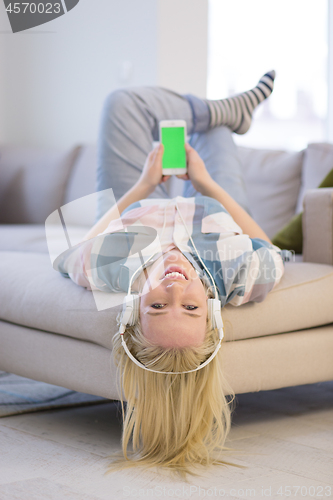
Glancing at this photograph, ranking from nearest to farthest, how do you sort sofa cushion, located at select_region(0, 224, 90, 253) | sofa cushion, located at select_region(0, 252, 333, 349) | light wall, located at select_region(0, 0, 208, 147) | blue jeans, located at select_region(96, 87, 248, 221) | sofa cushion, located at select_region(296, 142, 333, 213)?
1. sofa cushion, located at select_region(0, 252, 333, 349)
2. blue jeans, located at select_region(96, 87, 248, 221)
3. sofa cushion, located at select_region(296, 142, 333, 213)
4. sofa cushion, located at select_region(0, 224, 90, 253)
5. light wall, located at select_region(0, 0, 208, 147)

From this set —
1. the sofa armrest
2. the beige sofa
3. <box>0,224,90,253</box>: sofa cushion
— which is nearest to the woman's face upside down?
the beige sofa

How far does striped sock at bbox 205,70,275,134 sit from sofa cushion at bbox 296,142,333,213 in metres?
0.25

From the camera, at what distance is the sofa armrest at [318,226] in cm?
154

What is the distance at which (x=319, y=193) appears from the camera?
61.4 inches

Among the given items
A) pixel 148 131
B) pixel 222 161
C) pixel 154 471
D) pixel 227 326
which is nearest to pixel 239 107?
pixel 222 161

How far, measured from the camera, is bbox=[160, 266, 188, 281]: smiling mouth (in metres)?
1.12

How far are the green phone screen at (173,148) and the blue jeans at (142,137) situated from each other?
247 mm

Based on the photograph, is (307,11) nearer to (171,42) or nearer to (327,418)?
(171,42)

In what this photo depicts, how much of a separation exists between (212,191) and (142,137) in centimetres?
41

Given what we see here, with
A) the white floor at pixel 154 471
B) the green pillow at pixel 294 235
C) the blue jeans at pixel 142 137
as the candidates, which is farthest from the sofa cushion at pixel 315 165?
the white floor at pixel 154 471

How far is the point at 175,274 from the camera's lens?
44.4 inches

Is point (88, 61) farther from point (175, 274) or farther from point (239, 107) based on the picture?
point (175, 274)

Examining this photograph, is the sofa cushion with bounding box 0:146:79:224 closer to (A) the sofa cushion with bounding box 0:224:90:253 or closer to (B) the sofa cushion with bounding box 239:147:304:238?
(A) the sofa cushion with bounding box 0:224:90:253

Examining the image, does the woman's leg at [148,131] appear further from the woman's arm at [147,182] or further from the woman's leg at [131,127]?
the woman's arm at [147,182]
